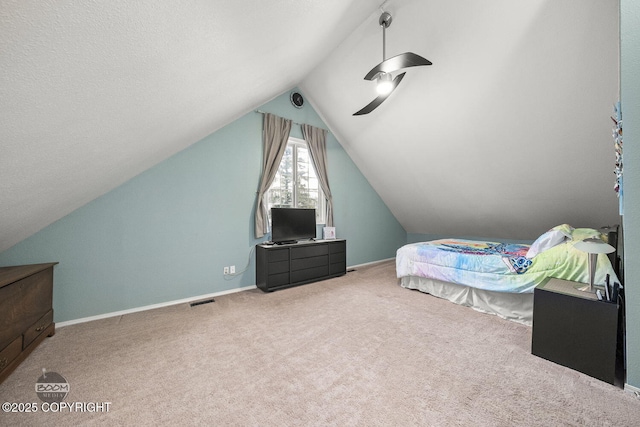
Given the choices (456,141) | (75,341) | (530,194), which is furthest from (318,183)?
(75,341)

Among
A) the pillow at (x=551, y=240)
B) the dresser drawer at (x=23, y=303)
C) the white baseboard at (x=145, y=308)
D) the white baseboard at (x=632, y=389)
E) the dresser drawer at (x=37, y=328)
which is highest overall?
the pillow at (x=551, y=240)

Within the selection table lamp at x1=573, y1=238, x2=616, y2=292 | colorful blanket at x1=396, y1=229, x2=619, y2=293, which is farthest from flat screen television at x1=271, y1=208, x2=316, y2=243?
table lamp at x1=573, y1=238, x2=616, y2=292

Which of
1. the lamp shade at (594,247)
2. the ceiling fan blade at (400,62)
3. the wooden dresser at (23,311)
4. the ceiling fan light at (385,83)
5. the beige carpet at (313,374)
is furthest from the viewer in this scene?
the ceiling fan light at (385,83)

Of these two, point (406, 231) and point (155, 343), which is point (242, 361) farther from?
point (406, 231)

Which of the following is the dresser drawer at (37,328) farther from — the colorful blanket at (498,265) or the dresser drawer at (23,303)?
the colorful blanket at (498,265)

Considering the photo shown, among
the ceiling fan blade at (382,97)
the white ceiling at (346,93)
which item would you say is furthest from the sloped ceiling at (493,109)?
the ceiling fan blade at (382,97)

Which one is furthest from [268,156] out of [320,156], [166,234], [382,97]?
[382,97]

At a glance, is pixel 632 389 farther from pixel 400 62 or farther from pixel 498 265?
pixel 400 62

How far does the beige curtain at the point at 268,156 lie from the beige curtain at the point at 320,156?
0.59 metres

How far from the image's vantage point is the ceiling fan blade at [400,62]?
2311 mm

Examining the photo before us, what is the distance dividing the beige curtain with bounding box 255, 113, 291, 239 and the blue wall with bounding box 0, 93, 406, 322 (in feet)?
0.37

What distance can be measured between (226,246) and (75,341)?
1782 millimetres

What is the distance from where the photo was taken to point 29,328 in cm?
201

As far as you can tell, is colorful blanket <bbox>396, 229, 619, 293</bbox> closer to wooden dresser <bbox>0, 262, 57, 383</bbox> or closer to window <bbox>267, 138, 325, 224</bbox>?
window <bbox>267, 138, 325, 224</bbox>
